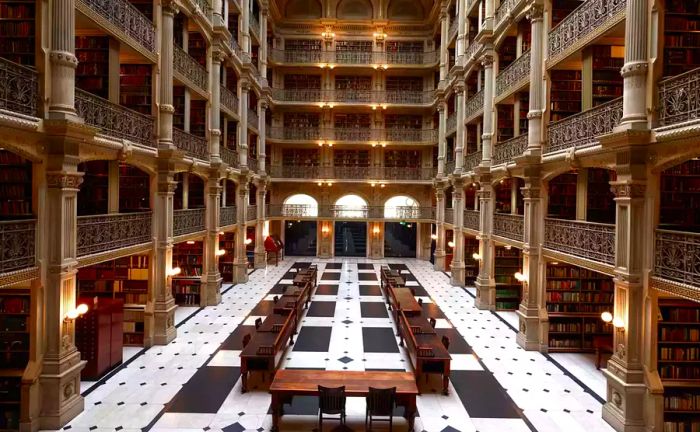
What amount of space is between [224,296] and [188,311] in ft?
6.60

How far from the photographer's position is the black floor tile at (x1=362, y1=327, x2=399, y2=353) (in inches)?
390

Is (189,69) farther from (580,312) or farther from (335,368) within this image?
(580,312)

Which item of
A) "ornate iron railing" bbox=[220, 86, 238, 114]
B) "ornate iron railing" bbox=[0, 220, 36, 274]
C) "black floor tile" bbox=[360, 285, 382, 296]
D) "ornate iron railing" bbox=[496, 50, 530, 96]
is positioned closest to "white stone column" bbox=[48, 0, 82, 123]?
"ornate iron railing" bbox=[0, 220, 36, 274]

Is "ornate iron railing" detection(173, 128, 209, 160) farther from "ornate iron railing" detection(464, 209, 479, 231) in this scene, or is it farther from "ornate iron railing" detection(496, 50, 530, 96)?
"ornate iron railing" detection(464, 209, 479, 231)

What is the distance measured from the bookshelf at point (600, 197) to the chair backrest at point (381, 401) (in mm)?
6183

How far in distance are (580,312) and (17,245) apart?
→ 10.7 m

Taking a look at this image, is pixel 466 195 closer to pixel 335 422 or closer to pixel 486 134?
pixel 486 134

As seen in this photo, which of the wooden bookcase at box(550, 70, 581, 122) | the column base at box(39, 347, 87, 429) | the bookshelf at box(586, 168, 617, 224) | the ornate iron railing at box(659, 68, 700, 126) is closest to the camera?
the ornate iron railing at box(659, 68, 700, 126)

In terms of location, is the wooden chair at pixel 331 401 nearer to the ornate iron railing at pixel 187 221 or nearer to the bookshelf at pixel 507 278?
the ornate iron railing at pixel 187 221

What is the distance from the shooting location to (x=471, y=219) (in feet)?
52.1

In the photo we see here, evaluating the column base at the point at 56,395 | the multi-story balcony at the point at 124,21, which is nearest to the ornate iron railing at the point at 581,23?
the multi-story balcony at the point at 124,21

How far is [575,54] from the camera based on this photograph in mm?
8781

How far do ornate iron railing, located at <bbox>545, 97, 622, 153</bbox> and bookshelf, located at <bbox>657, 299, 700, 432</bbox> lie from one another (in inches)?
118

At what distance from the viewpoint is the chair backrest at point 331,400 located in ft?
20.4
